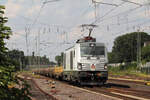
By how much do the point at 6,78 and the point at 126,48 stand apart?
94272mm

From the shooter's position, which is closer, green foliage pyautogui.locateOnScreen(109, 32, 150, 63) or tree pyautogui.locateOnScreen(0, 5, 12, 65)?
tree pyautogui.locateOnScreen(0, 5, 12, 65)

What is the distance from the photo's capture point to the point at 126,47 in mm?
98312

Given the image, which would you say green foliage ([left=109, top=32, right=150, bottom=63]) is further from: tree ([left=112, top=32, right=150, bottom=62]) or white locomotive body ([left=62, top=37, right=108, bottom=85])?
white locomotive body ([left=62, top=37, right=108, bottom=85])

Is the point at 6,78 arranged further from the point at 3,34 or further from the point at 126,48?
the point at 126,48

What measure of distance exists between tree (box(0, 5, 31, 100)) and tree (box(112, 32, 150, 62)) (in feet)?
287

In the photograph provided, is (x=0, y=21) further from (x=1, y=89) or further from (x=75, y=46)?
(x=75, y=46)

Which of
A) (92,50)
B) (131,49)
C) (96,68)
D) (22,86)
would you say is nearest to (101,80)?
(96,68)

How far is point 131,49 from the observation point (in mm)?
94938

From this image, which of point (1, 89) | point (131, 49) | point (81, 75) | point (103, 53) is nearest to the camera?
point (1, 89)

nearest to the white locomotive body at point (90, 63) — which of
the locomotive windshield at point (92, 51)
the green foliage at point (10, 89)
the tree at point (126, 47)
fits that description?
the locomotive windshield at point (92, 51)

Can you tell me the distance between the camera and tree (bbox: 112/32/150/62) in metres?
93.0

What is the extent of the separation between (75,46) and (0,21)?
15.2 metres

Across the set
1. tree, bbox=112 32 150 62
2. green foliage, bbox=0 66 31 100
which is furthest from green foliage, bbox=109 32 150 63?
green foliage, bbox=0 66 31 100

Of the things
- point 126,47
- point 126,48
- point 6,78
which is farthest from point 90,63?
point 126,47
